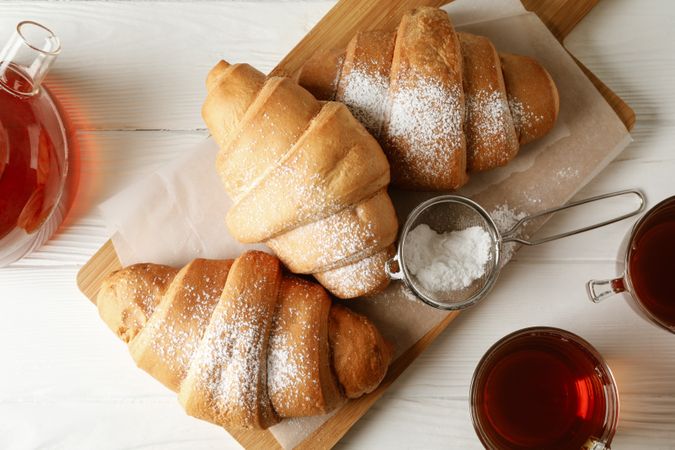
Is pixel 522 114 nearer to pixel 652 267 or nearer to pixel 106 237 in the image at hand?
pixel 652 267

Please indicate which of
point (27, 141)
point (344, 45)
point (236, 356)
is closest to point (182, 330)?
point (236, 356)

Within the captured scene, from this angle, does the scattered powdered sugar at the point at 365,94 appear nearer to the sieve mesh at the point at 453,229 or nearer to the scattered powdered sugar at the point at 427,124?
the scattered powdered sugar at the point at 427,124

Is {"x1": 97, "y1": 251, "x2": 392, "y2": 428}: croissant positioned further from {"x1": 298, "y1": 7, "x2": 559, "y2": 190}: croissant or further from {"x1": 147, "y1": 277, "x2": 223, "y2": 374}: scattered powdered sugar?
{"x1": 298, "y1": 7, "x2": 559, "y2": 190}: croissant

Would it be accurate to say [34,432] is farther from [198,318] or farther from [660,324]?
[660,324]

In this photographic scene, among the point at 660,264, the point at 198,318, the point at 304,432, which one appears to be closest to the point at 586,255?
the point at 660,264

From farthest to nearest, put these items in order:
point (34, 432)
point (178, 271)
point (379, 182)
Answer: point (34, 432)
point (178, 271)
point (379, 182)

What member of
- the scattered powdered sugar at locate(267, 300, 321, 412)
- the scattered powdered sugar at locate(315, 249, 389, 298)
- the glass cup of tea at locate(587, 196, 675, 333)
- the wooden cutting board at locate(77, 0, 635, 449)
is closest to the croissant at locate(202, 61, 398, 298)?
the scattered powdered sugar at locate(315, 249, 389, 298)

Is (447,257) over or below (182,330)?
over
